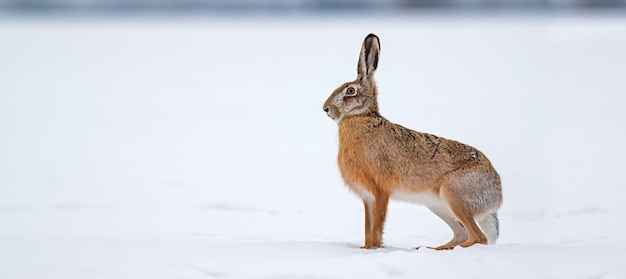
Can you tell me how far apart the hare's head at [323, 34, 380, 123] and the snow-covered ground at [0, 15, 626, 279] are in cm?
58

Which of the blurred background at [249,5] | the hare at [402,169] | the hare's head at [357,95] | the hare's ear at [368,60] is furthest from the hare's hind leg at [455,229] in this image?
the blurred background at [249,5]

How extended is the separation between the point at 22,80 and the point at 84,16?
912 cm

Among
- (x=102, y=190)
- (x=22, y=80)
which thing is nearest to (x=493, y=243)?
(x=102, y=190)

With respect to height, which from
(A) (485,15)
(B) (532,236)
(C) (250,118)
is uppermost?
(A) (485,15)

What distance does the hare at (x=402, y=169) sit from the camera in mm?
3781

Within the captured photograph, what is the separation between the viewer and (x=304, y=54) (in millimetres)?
13562

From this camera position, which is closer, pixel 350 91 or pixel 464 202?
pixel 464 202

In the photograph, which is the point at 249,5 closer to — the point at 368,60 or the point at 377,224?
the point at 368,60

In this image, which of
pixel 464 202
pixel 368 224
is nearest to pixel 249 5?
pixel 368 224

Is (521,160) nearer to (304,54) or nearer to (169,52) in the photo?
(304,54)

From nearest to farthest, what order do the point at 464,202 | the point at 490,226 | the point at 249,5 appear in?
the point at 464,202 < the point at 490,226 < the point at 249,5

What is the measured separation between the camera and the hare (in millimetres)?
3781

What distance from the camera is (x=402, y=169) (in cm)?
384

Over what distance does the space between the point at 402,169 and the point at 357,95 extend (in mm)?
374
